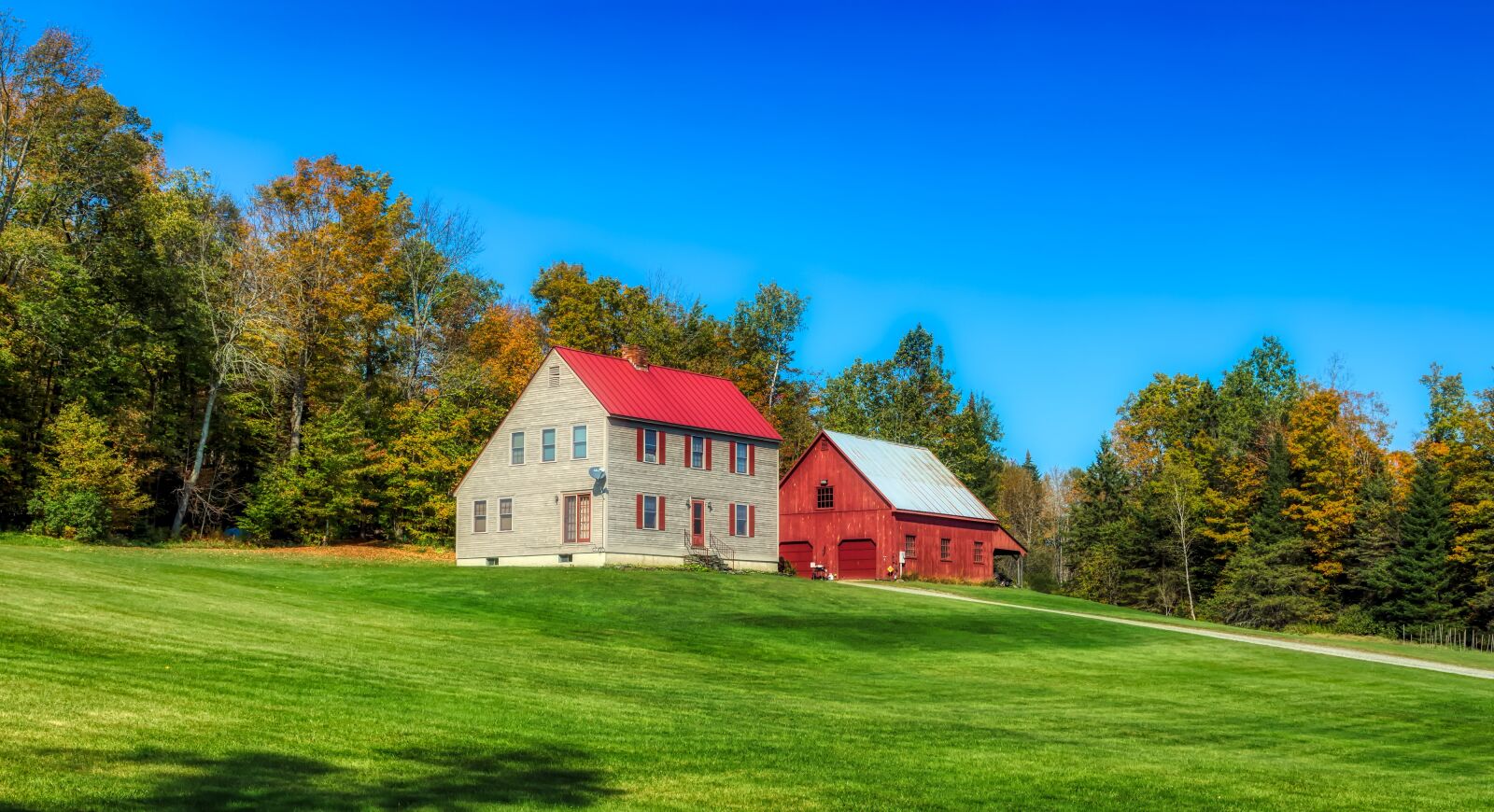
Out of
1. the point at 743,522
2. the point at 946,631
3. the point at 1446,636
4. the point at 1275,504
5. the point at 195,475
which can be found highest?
the point at 195,475

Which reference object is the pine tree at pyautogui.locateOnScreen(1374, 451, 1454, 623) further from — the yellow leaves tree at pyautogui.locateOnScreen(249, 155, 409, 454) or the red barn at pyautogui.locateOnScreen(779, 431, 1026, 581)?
the yellow leaves tree at pyautogui.locateOnScreen(249, 155, 409, 454)

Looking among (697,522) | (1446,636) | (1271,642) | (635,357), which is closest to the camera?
(1271,642)

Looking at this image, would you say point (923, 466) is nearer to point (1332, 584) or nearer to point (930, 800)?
point (1332, 584)

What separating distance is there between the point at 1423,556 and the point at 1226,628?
22931mm

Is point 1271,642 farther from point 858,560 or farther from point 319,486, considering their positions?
point 319,486

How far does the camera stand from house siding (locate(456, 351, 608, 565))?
4694 centimetres

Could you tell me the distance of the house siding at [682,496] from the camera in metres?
46.6

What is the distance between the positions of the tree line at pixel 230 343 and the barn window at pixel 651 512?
13.3m

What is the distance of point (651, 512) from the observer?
4772cm

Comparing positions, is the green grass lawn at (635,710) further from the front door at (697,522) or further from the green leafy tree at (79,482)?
the front door at (697,522)

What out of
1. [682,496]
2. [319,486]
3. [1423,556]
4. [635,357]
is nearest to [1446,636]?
[1423,556]

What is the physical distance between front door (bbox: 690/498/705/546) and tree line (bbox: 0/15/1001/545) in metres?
13.5

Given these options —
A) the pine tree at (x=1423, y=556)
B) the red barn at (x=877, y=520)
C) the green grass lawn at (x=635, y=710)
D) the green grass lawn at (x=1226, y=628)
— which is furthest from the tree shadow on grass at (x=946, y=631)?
the pine tree at (x=1423, y=556)

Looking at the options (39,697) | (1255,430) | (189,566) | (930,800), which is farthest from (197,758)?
(1255,430)
